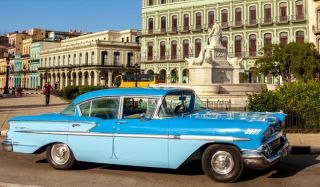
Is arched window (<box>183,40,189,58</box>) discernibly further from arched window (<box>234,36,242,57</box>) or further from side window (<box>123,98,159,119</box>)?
side window (<box>123,98,159,119</box>)

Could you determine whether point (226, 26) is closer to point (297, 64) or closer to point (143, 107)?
point (297, 64)

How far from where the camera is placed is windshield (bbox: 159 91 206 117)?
22.5 ft

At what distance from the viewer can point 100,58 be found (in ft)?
242

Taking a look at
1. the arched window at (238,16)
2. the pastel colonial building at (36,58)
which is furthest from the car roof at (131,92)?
the pastel colonial building at (36,58)

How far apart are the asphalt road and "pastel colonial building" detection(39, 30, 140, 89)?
218 ft

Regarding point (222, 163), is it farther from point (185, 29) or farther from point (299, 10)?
point (185, 29)

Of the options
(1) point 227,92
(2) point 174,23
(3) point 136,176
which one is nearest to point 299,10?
(2) point 174,23

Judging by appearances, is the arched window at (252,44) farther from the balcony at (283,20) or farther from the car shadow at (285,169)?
the car shadow at (285,169)

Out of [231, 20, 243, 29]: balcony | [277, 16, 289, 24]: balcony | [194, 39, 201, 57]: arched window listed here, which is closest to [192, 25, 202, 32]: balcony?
[194, 39, 201, 57]: arched window

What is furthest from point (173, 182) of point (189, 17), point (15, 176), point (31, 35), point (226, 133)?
point (31, 35)

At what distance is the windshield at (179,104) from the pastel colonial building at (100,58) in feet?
218

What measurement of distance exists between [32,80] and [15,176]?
98456mm

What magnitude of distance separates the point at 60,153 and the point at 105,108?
1.19m

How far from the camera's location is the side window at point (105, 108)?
7156mm
